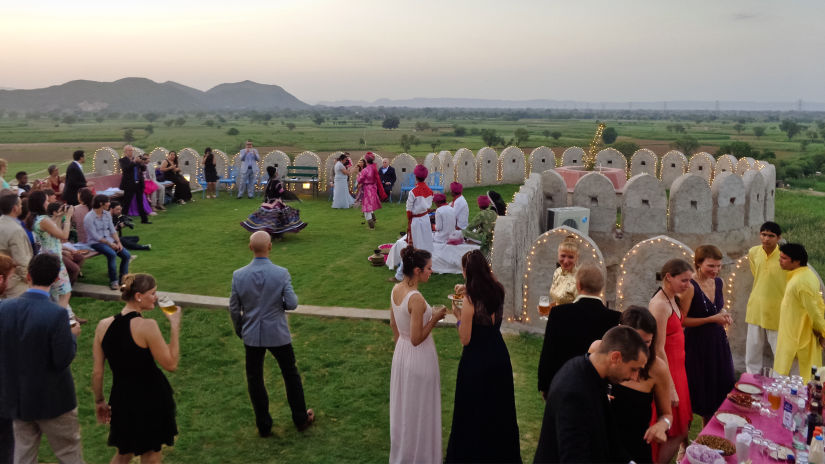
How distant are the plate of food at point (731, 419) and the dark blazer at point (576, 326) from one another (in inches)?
34.9

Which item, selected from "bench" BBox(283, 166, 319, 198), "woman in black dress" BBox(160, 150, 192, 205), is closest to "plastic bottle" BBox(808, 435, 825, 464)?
"bench" BBox(283, 166, 319, 198)

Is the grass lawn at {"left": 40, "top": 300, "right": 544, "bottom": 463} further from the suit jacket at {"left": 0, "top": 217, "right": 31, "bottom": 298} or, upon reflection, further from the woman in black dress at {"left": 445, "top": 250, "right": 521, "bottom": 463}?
the suit jacket at {"left": 0, "top": 217, "right": 31, "bottom": 298}

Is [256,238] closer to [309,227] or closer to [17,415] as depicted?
[17,415]

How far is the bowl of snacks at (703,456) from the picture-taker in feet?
11.3

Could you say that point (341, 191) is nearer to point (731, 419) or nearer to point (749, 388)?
point (749, 388)

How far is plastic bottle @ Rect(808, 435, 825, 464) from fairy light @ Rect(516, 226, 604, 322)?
3.77m

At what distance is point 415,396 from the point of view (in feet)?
15.0

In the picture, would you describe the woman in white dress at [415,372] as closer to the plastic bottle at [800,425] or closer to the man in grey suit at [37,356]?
the man in grey suit at [37,356]

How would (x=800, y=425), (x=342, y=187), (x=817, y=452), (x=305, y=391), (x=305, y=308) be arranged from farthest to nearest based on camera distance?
(x=342, y=187) → (x=305, y=308) → (x=305, y=391) → (x=800, y=425) → (x=817, y=452)

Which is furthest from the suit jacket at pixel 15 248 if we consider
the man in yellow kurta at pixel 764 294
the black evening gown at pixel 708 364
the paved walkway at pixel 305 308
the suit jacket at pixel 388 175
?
the suit jacket at pixel 388 175

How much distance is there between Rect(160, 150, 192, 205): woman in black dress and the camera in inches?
678

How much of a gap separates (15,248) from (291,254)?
597 cm

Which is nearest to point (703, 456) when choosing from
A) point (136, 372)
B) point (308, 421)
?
point (308, 421)

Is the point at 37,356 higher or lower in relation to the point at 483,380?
higher
